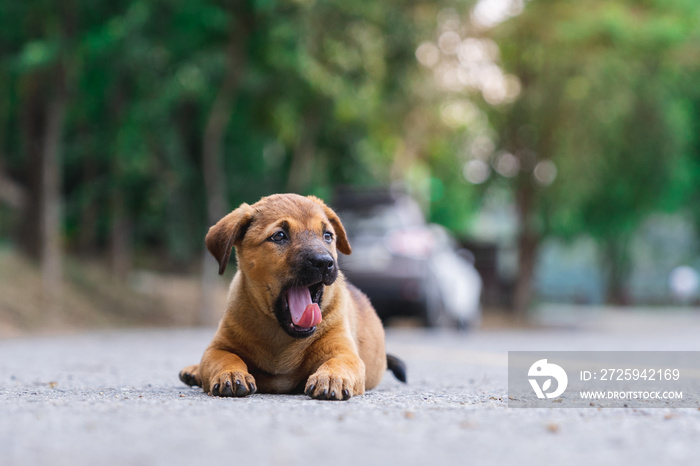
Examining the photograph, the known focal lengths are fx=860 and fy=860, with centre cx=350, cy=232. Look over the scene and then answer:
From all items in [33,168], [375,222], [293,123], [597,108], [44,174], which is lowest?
[375,222]

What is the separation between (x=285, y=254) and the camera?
5.80m

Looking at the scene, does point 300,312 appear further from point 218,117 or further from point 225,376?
point 218,117

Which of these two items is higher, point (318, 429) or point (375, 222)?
point (375, 222)

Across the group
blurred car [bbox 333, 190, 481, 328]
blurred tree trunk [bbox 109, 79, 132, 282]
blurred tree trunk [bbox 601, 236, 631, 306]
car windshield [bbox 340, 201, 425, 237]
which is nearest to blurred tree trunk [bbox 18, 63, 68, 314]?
blurred tree trunk [bbox 109, 79, 132, 282]

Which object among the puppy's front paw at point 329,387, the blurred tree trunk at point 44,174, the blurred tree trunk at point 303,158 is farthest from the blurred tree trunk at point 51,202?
the puppy's front paw at point 329,387

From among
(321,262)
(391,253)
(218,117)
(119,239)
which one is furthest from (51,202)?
(321,262)

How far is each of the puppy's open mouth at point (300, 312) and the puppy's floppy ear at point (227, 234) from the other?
1.87ft

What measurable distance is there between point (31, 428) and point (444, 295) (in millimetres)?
15122

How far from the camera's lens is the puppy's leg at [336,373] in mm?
5172

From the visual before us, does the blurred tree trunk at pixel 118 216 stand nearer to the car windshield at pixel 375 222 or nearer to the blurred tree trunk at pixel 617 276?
the car windshield at pixel 375 222

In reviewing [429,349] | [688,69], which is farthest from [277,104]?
[688,69]

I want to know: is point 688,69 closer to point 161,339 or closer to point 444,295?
point 444,295

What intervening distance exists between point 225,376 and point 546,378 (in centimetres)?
342

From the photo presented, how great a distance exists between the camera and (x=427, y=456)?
3469mm
